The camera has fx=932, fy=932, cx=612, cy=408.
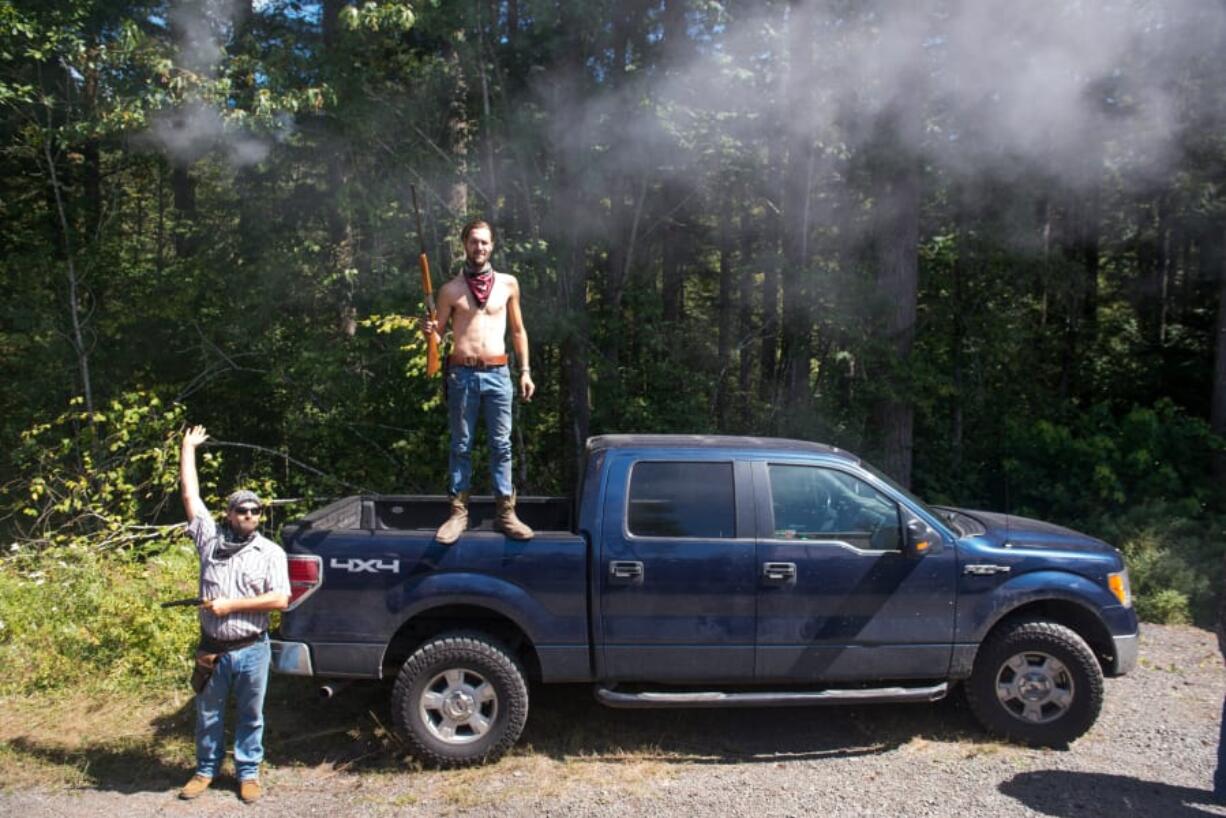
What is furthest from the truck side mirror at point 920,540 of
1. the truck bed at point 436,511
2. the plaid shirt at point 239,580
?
the plaid shirt at point 239,580

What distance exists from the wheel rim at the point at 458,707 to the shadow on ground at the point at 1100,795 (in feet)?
8.11

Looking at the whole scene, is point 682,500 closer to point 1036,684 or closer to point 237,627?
point 1036,684

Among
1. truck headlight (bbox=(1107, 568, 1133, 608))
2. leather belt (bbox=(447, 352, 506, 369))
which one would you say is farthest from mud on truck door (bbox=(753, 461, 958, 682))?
leather belt (bbox=(447, 352, 506, 369))

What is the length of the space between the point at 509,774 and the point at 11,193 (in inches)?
462

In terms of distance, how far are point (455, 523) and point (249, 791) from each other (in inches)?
60.3

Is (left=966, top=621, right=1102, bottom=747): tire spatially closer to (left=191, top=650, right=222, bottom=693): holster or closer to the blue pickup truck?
the blue pickup truck

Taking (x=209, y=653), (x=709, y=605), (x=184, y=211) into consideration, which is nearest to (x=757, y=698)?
(x=709, y=605)

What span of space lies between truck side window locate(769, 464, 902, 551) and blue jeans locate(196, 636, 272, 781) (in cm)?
261

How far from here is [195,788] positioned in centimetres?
427

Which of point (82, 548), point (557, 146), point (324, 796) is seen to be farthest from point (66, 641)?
point (557, 146)

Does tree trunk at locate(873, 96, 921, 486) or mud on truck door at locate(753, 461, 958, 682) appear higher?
tree trunk at locate(873, 96, 921, 486)

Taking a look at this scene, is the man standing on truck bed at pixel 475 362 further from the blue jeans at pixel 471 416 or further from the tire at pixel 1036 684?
the tire at pixel 1036 684

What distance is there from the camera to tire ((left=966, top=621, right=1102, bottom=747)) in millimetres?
4730

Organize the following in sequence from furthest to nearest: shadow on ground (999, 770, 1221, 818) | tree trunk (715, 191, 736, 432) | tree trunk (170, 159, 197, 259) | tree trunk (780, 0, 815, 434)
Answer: tree trunk (170, 159, 197, 259) → tree trunk (715, 191, 736, 432) → tree trunk (780, 0, 815, 434) → shadow on ground (999, 770, 1221, 818)
